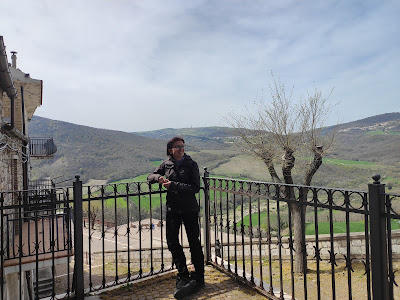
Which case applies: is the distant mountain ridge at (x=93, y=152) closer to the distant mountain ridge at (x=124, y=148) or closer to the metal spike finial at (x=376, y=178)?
the distant mountain ridge at (x=124, y=148)

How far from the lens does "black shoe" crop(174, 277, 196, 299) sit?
135 inches

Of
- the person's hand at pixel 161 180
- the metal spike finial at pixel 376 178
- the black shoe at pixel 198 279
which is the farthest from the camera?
the black shoe at pixel 198 279

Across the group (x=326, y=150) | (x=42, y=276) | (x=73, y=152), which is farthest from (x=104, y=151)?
(x=326, y=150)

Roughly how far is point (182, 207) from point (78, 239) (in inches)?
55.0

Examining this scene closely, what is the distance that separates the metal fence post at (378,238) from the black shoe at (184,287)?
2042 millimetres

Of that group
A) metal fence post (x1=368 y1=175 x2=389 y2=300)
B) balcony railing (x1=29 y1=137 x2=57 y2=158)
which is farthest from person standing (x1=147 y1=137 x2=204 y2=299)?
balcony railing (x1=29 y1=137 x2=57 y2=158)

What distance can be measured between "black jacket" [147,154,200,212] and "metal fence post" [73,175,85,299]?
37.3 inches

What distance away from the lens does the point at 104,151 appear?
76875 millimetres

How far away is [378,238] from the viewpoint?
236 centimetres

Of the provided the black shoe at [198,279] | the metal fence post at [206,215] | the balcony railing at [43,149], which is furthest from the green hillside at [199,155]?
the black shoe at [198,279]

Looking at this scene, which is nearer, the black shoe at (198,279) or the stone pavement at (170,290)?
the stone pavement at (170,290)

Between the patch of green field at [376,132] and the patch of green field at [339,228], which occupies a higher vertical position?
the patch of green field at [376,132]

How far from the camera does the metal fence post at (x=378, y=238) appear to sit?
7.64 feet

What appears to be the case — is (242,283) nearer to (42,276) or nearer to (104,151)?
(42,276)
